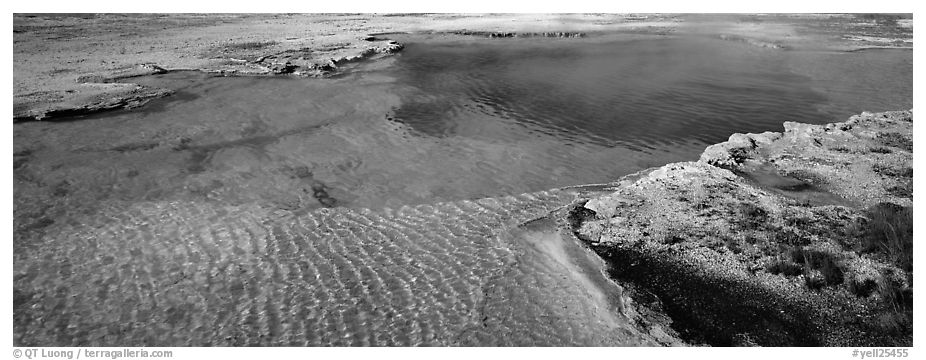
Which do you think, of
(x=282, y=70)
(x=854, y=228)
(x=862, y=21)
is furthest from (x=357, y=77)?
(x=862, y=21)

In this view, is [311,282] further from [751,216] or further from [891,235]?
[891,235]

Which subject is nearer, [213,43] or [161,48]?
[161,48]

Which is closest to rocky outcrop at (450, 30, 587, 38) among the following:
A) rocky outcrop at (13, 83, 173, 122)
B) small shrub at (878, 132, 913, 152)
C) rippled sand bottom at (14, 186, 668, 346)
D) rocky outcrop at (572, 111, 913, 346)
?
rocky outcrop at (13, 83, 173, 122)

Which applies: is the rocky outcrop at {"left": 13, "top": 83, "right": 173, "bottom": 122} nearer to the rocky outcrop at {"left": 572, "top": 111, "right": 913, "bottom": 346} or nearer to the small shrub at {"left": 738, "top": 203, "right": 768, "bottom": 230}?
the rocky outcrop at {"left": 572, "top": 111, "right": 913, "bottom": 346}

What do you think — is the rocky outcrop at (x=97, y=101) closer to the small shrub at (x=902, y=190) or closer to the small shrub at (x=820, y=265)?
the small shrub at (x=820, y=265)

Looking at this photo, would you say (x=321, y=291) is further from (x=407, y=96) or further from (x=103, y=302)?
(x=407, y=96)

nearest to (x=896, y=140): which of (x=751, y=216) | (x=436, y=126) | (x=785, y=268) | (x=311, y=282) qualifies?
(x=751, y=216)

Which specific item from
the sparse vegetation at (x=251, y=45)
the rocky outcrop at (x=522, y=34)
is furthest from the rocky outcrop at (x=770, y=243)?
the rocky outcrop at (x=522, y=34)
